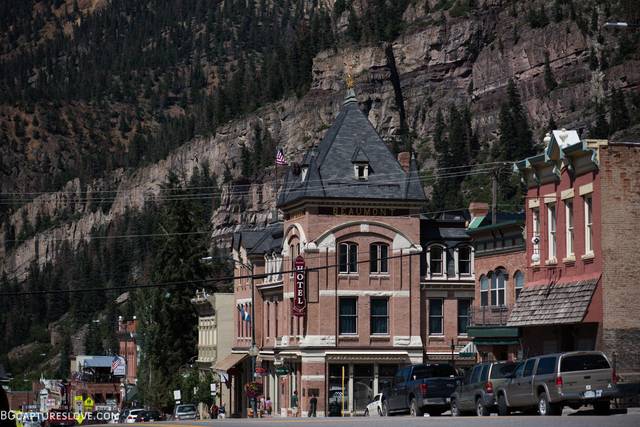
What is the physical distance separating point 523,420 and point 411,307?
43.9m

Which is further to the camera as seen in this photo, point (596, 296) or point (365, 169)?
point (365, 169)

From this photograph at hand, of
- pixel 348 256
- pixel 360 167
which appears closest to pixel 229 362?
pixel 348 256

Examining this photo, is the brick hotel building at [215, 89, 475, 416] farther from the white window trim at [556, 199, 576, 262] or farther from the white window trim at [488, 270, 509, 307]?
the white window trim at [556, 199, 576, 262]

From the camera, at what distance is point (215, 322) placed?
10444cm

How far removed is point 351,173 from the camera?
83.4m

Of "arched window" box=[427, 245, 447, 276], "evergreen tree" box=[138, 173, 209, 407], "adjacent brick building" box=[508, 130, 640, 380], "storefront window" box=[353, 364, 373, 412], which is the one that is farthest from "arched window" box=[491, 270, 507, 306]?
"evergreen tree" box=[138, 173, 209, 407]

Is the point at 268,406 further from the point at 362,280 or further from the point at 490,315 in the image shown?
the point at 490,315

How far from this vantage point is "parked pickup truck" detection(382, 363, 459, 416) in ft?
173

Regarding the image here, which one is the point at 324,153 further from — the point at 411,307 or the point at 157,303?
the point at 157,303

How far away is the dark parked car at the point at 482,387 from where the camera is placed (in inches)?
1841

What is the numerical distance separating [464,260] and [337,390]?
33.4 ft

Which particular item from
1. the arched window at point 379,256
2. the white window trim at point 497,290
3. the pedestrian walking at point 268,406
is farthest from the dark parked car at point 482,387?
the pedestrian walking at point 268,406

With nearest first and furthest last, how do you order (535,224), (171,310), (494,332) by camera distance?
(535,224) < (494,332) < (171,310)

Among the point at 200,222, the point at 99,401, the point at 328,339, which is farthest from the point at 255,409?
the point at 99,401
